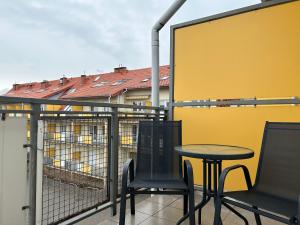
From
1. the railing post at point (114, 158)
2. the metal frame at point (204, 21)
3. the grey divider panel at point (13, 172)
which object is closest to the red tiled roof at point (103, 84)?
the metal frame at point (204, 21)

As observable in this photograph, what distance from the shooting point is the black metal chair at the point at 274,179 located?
172 centimetres

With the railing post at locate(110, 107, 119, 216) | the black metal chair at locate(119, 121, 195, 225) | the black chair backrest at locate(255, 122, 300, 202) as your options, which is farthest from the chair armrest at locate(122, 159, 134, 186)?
the black chair backrest at locate(255, 122, 300, 202)

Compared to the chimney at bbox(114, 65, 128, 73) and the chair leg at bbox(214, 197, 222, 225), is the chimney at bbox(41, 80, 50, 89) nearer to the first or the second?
the chimney at bbox(114, 65, 128, 73)

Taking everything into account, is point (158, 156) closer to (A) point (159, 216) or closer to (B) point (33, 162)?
(A) point (159, 216)

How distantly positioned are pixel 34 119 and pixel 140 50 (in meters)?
16.2

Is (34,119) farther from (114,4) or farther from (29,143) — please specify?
(114,4)

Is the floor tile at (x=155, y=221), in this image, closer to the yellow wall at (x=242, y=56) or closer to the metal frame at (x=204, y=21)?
the metal frame at (x=204, y=21)

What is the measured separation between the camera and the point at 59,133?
215 centimetres

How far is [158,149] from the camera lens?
267cm

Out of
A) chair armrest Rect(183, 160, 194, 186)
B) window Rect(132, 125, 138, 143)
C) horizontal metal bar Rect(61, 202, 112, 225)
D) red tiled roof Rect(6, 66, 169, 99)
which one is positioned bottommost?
horizontal metal bar Rect(61, 202, 112, 225)

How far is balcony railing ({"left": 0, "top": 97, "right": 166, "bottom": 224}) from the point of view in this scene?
184 cm

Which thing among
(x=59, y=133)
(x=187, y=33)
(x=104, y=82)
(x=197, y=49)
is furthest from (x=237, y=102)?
(x=104, y=82)

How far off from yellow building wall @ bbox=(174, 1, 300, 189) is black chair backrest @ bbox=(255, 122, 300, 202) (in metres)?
0.78

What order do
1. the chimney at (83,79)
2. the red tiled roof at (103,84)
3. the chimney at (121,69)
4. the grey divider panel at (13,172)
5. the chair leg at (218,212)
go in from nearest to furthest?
the grey divider panel at (13,172) → the chair leg at (218,212) → the red tiled roof at (103,84) → the chimney at (121,69) → the chimney at (83,79)
